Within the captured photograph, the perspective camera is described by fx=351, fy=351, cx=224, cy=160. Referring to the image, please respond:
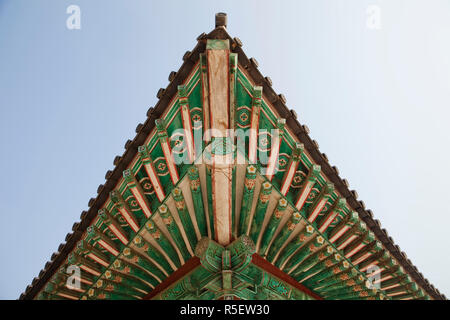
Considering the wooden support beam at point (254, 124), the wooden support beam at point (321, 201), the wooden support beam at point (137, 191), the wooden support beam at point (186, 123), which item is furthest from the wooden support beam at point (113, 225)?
the wooden support beam at point (321, 201)

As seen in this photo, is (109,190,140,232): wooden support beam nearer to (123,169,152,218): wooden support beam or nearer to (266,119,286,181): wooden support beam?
(123,169,152,218): wooden support beam

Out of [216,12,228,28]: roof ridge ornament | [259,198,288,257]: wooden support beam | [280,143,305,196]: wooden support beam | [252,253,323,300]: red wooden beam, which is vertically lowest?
[252,253,323,300]: red wooden beam

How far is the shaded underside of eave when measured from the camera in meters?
4.40

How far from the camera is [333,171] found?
5625 millimetres

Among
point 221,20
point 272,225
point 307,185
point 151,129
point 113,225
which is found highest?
point 221,20

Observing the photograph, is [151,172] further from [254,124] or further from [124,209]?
[254,124]

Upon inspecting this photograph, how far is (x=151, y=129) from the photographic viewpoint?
16.6ft

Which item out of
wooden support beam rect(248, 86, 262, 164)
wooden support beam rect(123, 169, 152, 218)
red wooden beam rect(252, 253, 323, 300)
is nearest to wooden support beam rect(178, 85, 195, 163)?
wooden support beam rect(248, 86, 262, 164)

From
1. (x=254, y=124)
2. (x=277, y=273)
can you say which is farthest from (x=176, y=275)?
(x=254, y=124)

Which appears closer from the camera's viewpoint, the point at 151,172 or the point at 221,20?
the point at 221,20

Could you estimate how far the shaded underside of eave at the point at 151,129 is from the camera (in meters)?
4.40

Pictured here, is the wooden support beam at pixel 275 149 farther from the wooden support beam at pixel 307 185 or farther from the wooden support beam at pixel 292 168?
the wooden support beam at pixel 307 185

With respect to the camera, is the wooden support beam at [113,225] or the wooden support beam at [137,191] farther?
the wooden support beam at [113,225]
